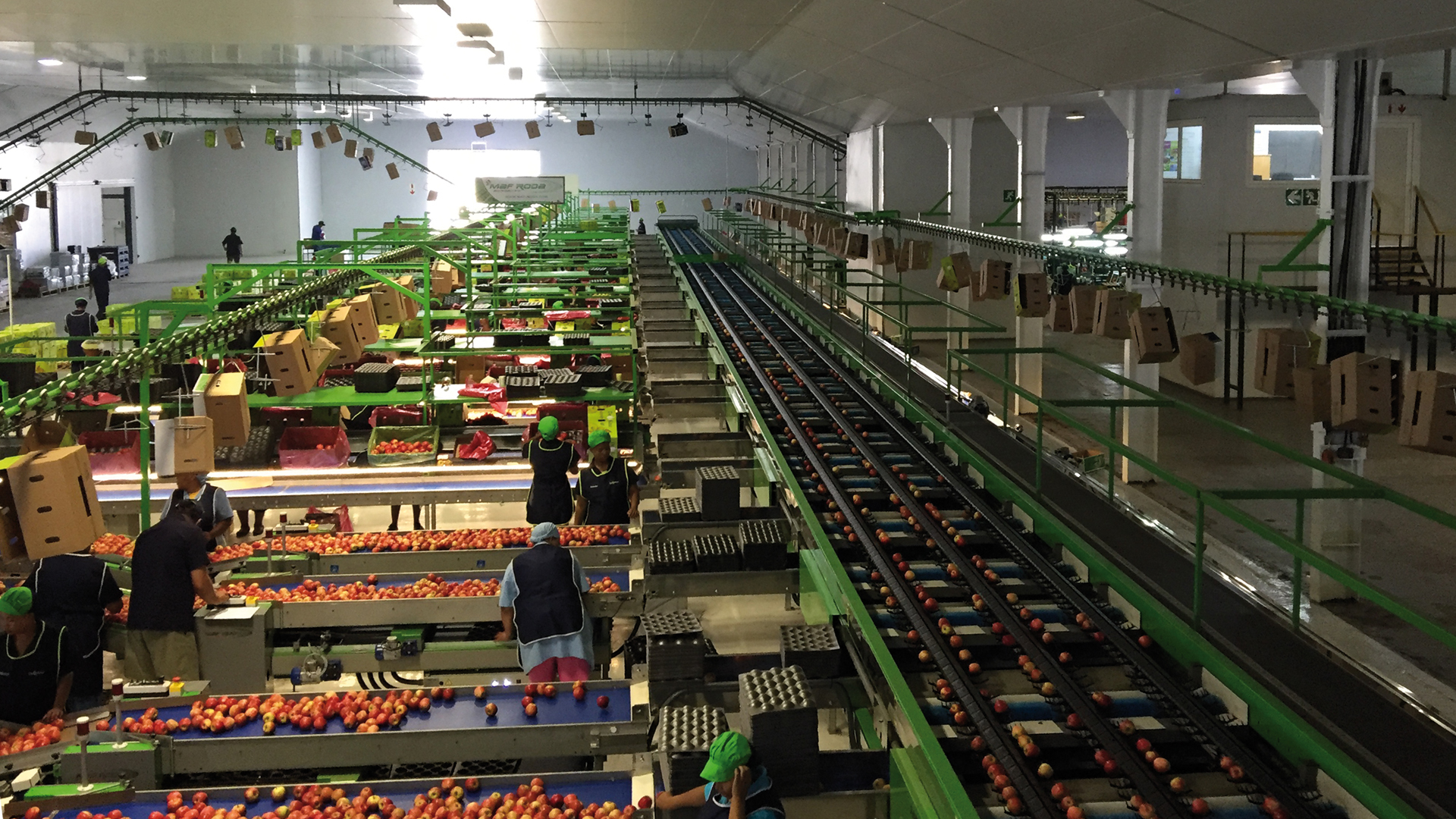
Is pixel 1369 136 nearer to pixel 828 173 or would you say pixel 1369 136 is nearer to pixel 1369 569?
pixel 1369 569

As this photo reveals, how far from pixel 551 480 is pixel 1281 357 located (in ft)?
16.6

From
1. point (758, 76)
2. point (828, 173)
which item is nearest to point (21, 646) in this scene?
point (758, 76)

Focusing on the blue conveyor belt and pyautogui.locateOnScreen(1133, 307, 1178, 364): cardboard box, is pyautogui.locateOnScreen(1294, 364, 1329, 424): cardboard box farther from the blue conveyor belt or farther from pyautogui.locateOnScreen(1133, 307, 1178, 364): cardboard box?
the blue conveyor belt

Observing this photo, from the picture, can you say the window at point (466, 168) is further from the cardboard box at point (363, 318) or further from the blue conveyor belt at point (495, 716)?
the blue conveyor belt at point (495, 716)

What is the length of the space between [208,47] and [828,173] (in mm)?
17140

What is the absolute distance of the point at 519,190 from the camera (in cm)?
3544

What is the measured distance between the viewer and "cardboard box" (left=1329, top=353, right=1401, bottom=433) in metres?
6.64

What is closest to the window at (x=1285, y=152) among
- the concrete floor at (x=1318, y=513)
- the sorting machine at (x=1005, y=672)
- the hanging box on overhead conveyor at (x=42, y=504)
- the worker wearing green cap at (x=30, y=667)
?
the concrete floor at (x=1318, y=513)

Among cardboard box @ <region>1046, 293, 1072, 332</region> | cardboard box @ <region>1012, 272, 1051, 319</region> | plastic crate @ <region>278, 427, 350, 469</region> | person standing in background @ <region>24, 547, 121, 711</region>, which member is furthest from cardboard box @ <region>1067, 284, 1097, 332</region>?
person standing in background @ <region>24, 547, 121, 711</region>

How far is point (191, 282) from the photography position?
31.2 meters

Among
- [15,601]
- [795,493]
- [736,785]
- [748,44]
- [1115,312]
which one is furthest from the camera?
[748,44]

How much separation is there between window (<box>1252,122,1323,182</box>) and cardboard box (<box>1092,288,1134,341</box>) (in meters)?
9.02

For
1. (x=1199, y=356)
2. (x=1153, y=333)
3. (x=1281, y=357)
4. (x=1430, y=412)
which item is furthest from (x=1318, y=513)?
(x=1430, y=412)

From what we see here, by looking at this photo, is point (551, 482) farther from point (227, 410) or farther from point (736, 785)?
point (736, 785)
